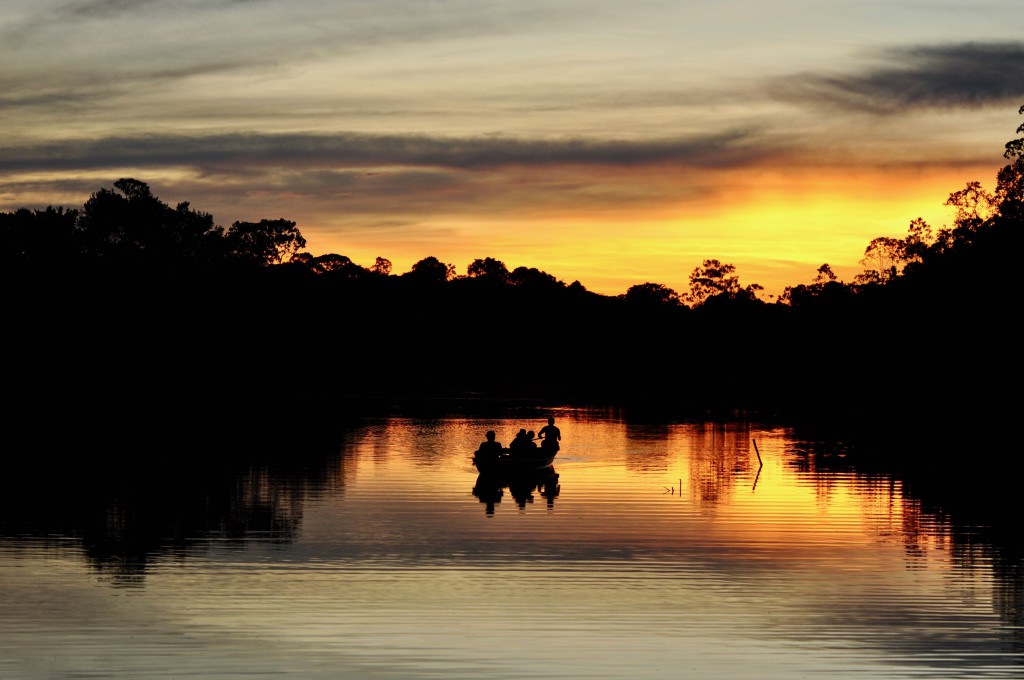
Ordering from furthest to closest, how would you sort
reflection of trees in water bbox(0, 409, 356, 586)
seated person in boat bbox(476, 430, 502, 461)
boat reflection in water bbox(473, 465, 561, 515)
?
seated person in boat bbox(476, 430, 502, 461) → boat reflection in water bbox(473, 465, 561, 515) → reflection of trees in water bbox(0, 409, 356, 586)

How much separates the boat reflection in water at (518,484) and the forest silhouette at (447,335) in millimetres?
28673

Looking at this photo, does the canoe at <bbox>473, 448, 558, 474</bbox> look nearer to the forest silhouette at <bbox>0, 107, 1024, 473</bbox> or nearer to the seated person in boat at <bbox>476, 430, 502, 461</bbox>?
the seated person in boat at <bbox>476, 430, 502, 461</bbox>

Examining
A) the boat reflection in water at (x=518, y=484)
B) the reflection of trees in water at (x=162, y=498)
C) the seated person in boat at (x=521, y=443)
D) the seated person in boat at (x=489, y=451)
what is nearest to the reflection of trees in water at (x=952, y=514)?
the boat reflection in water at (x=518, y=484)

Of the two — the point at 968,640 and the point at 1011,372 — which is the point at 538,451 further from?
the point at 1011,372

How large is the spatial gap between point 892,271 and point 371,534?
111180 mm

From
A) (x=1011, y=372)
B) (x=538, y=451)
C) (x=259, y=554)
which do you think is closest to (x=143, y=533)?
(x=259, y=554)

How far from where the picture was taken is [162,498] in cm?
3822

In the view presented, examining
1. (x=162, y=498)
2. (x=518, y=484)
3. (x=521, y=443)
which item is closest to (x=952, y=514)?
(x=518, y=484)

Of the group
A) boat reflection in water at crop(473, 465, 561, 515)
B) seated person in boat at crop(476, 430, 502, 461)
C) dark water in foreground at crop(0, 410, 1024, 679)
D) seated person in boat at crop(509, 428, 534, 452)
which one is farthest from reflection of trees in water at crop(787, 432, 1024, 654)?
seated person in boat at crop(476, 430, 502, 461)

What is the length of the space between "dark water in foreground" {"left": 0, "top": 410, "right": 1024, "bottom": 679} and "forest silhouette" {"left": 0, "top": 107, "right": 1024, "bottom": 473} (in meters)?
31.4

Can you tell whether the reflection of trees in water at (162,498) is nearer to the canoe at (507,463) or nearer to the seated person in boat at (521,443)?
the canoe at (507,463)

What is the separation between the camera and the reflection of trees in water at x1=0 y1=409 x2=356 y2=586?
29.9 meters

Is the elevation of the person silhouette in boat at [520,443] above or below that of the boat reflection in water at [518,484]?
above

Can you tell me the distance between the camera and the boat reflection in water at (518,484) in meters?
41.2
